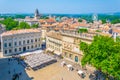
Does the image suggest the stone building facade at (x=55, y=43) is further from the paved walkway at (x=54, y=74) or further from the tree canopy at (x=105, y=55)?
the tree canopy at (x=105, y=55)

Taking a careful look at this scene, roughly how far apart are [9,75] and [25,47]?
20.1 m

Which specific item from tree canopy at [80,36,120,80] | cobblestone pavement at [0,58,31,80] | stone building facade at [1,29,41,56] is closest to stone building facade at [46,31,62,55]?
stone building facade at [1,29,41,56]

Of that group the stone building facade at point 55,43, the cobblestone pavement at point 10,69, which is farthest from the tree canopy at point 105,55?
the stone building facade at point 55,43

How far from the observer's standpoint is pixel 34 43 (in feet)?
191

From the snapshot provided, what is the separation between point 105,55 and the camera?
3009 centimetres

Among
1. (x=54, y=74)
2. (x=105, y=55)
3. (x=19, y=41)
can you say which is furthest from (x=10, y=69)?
(x=105, y=55)

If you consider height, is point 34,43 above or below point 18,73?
above

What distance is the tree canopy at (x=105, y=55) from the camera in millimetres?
28109

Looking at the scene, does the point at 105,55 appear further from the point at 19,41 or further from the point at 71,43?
the point at 19,41

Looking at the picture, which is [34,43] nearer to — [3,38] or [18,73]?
[3,38]

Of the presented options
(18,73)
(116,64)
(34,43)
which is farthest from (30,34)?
(116,64)

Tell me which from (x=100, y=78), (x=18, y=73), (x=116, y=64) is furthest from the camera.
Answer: (x=18, y=73)

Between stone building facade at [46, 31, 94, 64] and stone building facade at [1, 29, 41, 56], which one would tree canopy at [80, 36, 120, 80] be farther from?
stone building facade at [1, 29, 41, 56]

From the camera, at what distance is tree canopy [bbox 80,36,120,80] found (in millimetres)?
28109
